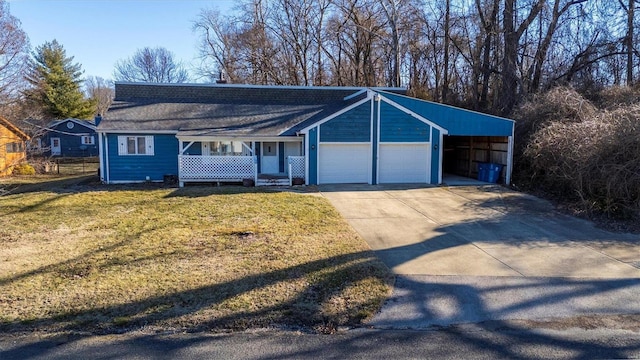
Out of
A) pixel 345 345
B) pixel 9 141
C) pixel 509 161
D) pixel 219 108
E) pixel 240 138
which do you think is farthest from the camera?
pixel 9 141

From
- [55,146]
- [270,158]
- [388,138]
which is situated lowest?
[270,158]

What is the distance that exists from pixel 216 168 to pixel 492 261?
11.9m

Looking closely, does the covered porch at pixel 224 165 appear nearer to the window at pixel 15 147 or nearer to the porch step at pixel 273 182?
the porch step at pixel 273 182

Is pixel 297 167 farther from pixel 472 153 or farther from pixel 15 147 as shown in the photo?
pixel 15 147

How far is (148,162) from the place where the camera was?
56.5 ft

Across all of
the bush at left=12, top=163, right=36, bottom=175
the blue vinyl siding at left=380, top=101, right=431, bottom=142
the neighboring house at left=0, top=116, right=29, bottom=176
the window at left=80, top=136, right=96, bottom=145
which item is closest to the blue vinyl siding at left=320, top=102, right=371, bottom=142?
the blue vinyl siding at left=380, top=101, right=431, bottom=142

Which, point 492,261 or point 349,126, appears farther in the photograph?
point 349,126

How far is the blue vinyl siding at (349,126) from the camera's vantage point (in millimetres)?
16219

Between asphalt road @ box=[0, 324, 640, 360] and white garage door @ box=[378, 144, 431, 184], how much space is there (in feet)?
41.8

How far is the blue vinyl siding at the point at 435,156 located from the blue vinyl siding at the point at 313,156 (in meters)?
4.95

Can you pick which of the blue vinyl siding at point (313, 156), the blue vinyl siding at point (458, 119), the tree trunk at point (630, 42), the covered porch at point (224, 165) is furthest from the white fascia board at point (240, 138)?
the tree trunk at point (630, 42)

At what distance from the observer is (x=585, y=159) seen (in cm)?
1110

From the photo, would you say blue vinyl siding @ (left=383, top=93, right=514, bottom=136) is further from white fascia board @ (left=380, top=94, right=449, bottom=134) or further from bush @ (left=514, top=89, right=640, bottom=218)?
bush @ (left=514, top=89, right=640, bottom=218)

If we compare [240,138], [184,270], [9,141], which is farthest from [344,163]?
[9,141]
